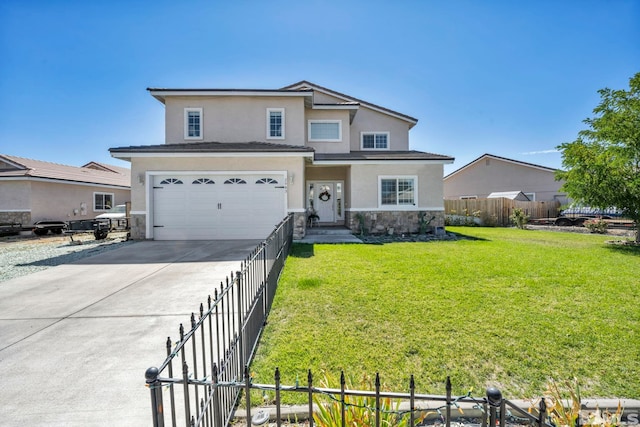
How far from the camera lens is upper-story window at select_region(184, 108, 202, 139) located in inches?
583

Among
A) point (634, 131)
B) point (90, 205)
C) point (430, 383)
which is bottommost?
point (430, 383)

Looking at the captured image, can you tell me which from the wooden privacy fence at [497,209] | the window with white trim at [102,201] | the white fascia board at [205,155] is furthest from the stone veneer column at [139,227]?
the wooden privacy fence at [497,209]

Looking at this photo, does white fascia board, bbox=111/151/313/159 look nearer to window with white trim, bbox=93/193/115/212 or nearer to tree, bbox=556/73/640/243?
tree, bbox=556/73/640/243

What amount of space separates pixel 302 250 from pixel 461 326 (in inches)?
252

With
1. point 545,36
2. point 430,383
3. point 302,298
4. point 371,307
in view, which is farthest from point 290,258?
point 545,36

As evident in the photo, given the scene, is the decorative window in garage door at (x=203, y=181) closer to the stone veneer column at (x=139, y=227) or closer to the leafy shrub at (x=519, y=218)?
the stone veneer column at (x=139, y=227)

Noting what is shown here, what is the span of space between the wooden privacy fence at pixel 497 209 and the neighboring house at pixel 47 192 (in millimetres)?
25412

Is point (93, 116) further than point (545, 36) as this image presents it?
Yes

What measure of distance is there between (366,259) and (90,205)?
20804 millimetres

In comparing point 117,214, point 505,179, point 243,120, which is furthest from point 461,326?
point 505,179

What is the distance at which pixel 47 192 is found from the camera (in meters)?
17.2

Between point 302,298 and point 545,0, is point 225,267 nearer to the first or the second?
point 302,298

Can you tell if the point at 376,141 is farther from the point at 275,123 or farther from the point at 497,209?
the point at 497,209

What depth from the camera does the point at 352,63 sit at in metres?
13.9
